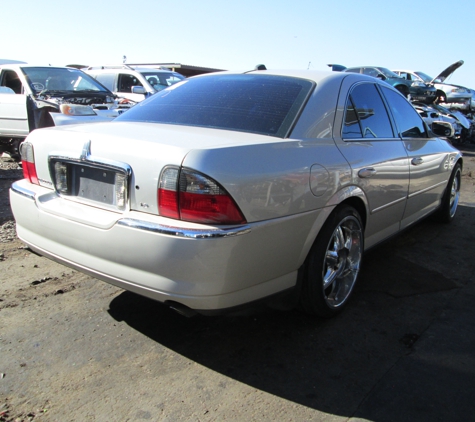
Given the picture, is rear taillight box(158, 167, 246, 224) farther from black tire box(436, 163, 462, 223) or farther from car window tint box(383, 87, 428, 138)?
black tire box(436, 163, 462, 223)

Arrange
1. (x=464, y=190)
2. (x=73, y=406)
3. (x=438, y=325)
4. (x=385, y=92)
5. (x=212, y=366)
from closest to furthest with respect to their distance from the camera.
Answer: (x=73, y=406) → (x=212, y=366) → (x=438, y=325) → (x=385, y=92) → (x=464, y=190)

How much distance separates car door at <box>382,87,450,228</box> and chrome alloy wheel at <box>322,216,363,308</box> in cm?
105

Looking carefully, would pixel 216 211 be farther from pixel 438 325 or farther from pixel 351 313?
pixel 438 325

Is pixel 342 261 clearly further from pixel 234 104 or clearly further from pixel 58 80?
pixel 58 80

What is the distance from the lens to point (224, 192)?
90.4 inches

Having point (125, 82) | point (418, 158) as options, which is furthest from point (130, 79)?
point (418, 158)

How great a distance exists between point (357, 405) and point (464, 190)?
23.1 ft

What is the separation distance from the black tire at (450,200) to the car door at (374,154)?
5.55ft

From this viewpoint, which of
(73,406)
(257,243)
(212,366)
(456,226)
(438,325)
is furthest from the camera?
(456,226)

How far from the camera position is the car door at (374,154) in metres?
3.27

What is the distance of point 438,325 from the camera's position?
320cm

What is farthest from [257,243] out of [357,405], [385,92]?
A: [385,92]

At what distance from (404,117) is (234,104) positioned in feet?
6.42

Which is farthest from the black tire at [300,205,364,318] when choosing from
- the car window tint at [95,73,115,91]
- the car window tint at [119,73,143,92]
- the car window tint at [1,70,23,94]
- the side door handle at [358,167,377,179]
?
the car window tint at [95,73,115,91]
